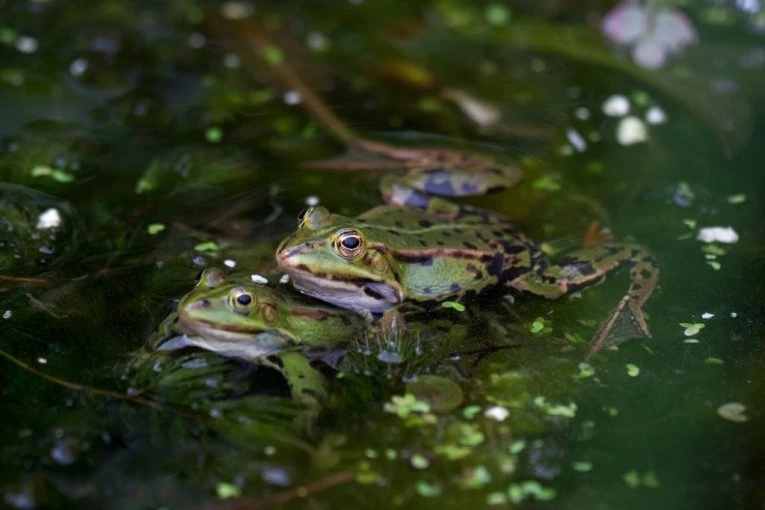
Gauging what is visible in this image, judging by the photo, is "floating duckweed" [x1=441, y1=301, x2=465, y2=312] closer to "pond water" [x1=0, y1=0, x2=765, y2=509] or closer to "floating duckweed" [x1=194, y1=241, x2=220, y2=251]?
"pond water" [x1=0, y1=0, x2=765, y2=509]

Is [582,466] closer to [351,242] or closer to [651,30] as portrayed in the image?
[351,242]

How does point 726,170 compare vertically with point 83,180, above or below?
above

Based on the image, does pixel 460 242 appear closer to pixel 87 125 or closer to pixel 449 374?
pixel 449 374

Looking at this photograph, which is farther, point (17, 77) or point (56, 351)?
point (17, 77)

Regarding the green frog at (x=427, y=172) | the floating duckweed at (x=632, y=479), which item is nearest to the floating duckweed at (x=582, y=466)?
the floating duckweed at (x=632, y=479)

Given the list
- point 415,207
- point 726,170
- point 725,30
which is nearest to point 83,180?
point 415,207

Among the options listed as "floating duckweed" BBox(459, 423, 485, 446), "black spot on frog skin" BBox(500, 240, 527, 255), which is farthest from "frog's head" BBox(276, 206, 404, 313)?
"floating duckweed" BBox(459, 423, 485, 446)

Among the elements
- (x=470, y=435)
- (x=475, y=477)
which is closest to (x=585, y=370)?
(x=470, y=435)

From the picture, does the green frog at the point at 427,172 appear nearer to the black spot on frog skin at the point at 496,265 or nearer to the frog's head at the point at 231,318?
the black spot on frog skin at the point at 496,265
